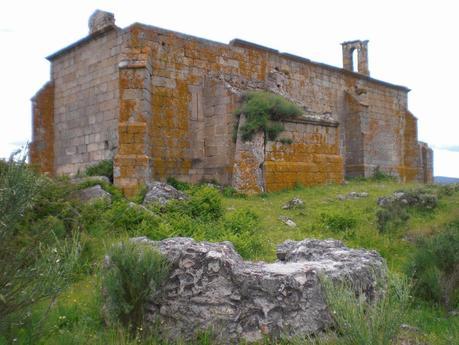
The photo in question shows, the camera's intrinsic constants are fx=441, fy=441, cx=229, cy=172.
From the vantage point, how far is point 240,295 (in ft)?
12.0

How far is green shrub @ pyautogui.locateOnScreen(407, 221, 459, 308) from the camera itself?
498 cm

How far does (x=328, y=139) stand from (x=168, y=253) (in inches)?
419

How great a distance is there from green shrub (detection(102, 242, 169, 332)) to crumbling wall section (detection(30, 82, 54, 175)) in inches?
444

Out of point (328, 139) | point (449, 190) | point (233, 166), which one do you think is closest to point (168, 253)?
point (233, 166)

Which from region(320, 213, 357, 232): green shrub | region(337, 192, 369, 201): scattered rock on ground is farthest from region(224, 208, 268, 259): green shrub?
region(337, 192, 369, 201): scattered rock on ground

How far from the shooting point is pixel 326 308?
11.7 ft

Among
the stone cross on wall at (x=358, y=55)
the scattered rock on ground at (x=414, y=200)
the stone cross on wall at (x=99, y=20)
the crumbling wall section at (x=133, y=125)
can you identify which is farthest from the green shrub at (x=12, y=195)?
the stone cross on wall at (x=358, y=55)

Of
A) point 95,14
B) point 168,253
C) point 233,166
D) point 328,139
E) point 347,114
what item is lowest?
point 168,253

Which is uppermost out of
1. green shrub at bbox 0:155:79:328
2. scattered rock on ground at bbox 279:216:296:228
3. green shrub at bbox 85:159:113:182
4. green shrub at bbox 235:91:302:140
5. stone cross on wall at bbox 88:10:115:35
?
stone cross on wall at bbox 88:10:115:35

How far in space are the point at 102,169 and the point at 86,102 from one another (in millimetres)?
2887

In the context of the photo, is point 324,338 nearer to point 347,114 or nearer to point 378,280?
point 378,280

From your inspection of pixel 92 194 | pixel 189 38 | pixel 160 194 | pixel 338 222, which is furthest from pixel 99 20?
pixel 338 222

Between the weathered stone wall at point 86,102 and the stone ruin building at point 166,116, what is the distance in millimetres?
30

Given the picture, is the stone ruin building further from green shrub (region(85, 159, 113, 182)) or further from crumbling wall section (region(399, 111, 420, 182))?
crumbling wall section (region(399, 111, 420, 182))
